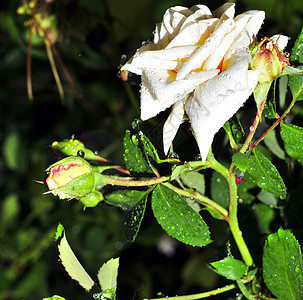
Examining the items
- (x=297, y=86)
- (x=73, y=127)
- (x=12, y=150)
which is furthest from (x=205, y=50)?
(x=12, y=150)

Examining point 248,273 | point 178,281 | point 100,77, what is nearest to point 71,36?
point 100,77

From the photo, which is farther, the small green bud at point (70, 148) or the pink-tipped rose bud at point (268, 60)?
the small green bud at point (70, 148)

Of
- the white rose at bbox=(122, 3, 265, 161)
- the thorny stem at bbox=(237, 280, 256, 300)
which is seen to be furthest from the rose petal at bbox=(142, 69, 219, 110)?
the thorny stem at bbox=(237, 280, 256, 300)

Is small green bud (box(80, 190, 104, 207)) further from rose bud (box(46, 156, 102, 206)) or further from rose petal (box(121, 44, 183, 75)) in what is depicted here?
rose petal (box(121, 44, 183, 75))

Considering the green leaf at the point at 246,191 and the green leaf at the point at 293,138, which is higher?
the green leaf at the point at 293,138

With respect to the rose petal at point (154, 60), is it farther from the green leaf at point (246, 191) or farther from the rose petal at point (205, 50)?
the green leaf at point (246, 191)

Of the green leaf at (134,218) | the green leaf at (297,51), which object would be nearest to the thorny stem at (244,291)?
the green leaf at (134,218)

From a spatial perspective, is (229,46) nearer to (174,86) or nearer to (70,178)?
(174,86)
